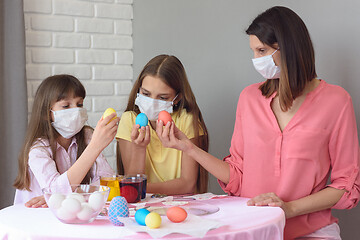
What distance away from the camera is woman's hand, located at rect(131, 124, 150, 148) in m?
1.70

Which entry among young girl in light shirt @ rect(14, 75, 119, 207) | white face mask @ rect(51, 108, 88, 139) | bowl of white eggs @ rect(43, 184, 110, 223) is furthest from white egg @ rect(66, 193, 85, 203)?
white face mask @ rect(51, 108, 88, 139)

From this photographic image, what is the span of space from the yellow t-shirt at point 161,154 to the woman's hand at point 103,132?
0.36m

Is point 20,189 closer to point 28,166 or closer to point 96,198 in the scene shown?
point 28,166

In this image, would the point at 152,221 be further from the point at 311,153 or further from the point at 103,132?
the point at 311,153

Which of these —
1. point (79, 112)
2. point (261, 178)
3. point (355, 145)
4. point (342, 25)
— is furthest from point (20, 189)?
point (342, 25)

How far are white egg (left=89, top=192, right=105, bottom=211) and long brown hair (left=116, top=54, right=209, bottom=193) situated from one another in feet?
2.74

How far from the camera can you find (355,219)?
166 centimetres

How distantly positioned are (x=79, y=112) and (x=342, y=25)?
1.00m

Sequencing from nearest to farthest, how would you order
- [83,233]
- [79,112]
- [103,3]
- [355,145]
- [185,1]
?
[83,233] → [355,145] → [79,112] → [185,1] → [103,3]

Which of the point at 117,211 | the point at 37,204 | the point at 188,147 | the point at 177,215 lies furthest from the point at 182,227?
the point at 188,147

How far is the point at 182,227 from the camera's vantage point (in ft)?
3.49

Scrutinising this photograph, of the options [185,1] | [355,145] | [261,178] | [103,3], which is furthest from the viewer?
[103,3]

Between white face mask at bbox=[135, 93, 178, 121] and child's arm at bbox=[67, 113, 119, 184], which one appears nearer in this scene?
child's arm at bbox=[67, 113, 119, 184]

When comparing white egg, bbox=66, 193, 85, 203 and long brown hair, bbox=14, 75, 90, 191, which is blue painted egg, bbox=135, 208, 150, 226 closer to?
white egg, bbox=66, 193, 85, 203
